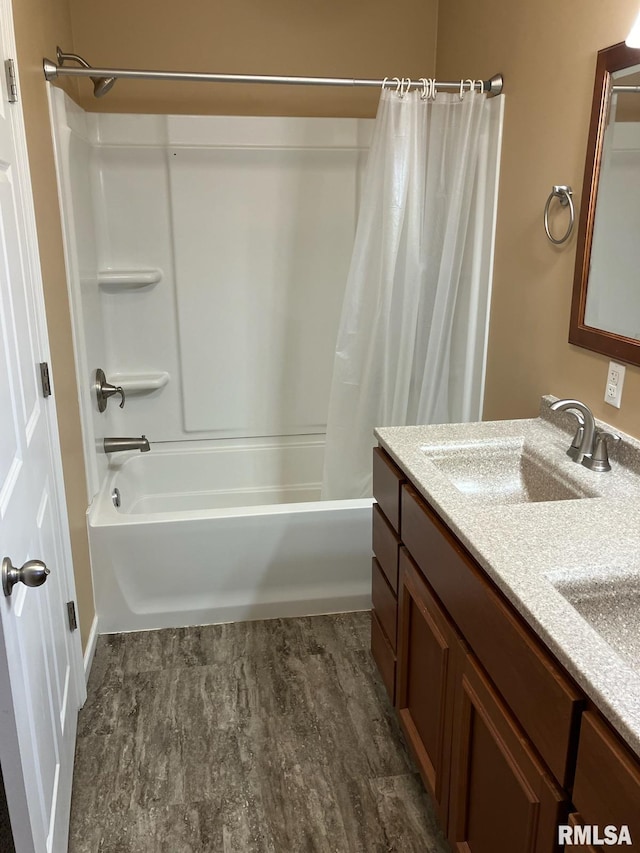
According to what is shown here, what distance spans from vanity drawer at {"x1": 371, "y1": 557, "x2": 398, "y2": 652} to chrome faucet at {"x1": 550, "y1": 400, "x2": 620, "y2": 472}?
24.3 inches

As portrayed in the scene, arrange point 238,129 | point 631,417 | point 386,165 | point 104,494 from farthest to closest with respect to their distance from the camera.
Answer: point 238,129, point 104,494, point 386,165, point 631,417

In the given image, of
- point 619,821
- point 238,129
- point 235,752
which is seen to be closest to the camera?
point 619,821

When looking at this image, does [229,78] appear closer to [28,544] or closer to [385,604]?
[28,544]

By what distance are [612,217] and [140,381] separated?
2.07 meters

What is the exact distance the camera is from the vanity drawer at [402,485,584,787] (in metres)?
0.99

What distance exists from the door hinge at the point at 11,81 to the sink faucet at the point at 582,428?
1.48 meters

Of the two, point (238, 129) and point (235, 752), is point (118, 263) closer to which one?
point (238, 129)

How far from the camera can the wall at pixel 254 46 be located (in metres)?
2.71

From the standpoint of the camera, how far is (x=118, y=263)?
2.95m

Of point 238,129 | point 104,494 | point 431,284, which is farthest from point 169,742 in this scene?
point 238,129

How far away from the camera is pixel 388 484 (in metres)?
1.83

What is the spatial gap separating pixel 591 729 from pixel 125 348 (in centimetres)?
258

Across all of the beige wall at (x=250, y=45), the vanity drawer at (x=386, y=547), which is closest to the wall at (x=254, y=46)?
the beige wall at (x=250, y=45)

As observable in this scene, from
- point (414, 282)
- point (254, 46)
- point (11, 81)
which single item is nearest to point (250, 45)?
point (254, 46)
